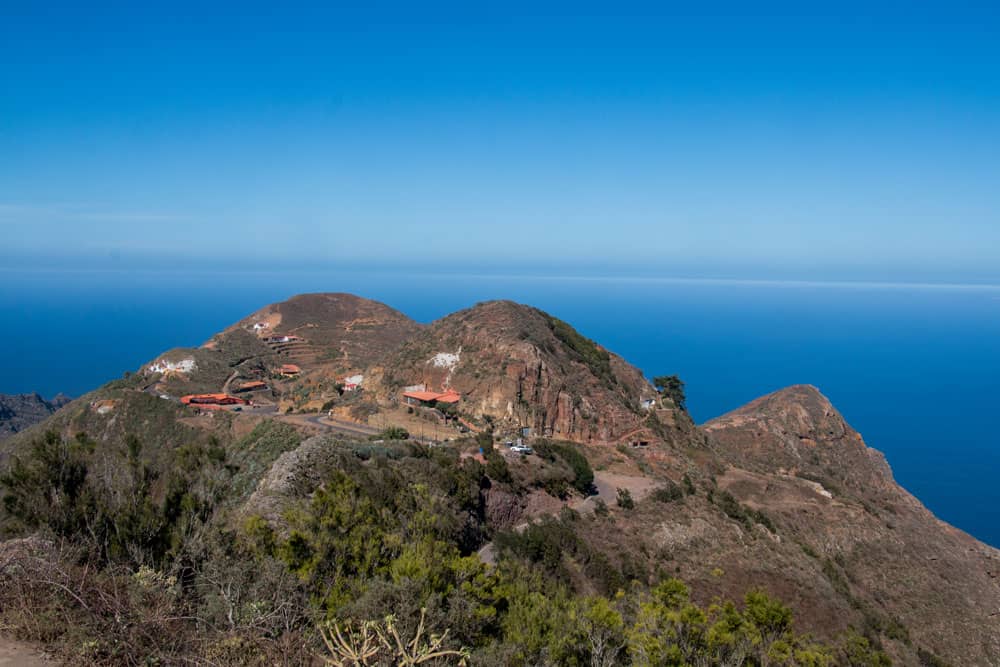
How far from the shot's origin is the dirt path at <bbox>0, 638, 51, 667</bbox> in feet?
16.1

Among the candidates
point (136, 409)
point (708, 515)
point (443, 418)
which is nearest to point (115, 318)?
point (136, 409)

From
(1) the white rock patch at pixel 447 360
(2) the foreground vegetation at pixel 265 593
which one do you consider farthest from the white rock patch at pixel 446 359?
(2) the foreground vegetation at pixel 265 593

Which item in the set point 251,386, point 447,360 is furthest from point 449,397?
point 251,386

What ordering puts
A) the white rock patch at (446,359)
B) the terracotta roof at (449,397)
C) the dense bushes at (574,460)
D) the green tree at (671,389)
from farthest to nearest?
the green tree at (671,389)
the white rock patch at (446,359)
the terracotta roof at (449,397)
the dense bushes at (574,460)

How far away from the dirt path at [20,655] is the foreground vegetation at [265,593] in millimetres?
93

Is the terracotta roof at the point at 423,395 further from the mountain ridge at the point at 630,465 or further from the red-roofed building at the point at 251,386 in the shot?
the red-roofed building at the point at 251,386

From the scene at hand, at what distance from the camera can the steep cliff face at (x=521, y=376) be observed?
35750 mm

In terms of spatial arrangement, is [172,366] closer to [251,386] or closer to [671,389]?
[251,386]

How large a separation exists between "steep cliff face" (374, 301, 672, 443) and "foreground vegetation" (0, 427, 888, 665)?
81.3 feet

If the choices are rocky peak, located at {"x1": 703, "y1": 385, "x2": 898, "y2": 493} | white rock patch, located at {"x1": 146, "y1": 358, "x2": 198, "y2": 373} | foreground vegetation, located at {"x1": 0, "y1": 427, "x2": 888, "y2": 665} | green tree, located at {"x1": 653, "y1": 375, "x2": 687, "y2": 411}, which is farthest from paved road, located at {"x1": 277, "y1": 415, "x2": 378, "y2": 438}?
green tree, located at {"x1": 653, "y1": 375, "x2": 687, "y2": 411}

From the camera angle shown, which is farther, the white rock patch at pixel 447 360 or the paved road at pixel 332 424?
the white rock patch at pixel 447 360

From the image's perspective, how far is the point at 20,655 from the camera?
5.00 m

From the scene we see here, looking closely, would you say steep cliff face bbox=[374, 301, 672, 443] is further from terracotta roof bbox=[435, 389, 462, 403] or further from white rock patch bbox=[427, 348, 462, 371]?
terracotta roof bbox=[435, 389, 462, 403]

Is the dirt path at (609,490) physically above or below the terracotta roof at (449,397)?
below
